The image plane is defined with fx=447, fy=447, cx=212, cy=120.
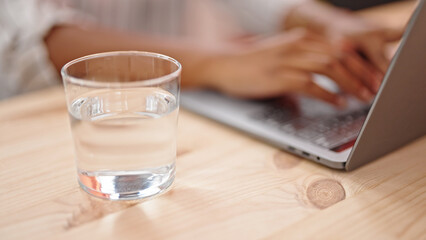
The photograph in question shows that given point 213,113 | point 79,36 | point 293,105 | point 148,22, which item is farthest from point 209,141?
point 148,22

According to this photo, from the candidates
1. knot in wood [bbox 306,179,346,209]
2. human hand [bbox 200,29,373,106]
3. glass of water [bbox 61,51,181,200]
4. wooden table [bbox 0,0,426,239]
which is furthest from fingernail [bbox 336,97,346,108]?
glass of water [bbox 61,51,181,200]

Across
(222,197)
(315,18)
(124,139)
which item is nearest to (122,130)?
(124,139)

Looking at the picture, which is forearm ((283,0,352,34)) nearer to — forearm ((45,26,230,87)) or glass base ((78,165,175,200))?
forearm ((45,26,230,87))

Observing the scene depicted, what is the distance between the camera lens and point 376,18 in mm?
1250

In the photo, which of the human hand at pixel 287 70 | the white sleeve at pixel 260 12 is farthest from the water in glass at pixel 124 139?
the white sleeve at pixel 260 12

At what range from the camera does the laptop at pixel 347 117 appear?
0.48m

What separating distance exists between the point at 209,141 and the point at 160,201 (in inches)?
6.5

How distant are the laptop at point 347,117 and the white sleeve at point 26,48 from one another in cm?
29

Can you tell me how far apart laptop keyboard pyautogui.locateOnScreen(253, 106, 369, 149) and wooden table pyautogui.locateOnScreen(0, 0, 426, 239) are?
51 mm

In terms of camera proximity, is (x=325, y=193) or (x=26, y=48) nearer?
(x=325, y=193)

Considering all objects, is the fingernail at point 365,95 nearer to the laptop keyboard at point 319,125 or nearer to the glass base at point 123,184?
the laptop keyboard at point 319,125

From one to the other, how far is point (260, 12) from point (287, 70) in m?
0.55

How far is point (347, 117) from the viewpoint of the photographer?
0.67m

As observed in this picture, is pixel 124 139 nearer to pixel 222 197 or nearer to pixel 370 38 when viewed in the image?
pixel 222 197
